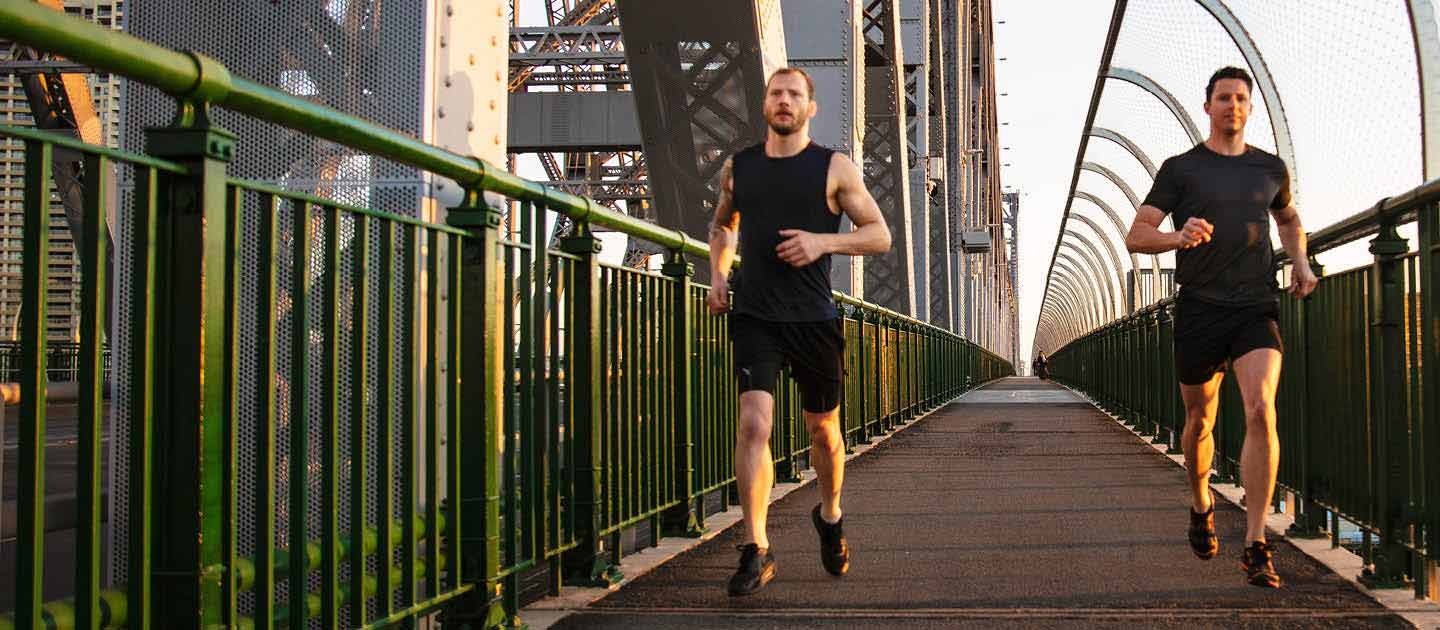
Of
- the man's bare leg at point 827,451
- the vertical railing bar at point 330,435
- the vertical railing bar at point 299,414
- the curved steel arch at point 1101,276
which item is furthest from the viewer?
the curved steel arch at point 1101,276

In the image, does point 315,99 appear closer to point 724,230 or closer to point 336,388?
point 724,230

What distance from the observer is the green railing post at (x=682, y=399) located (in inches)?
217

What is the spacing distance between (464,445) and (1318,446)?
3.28 m

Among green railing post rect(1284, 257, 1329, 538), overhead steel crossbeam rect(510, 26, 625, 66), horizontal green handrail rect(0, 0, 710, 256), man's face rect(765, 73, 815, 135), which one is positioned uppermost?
overhead steel crossbeam rect(510, 26, 625, 66)

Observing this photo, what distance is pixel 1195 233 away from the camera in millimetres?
4461

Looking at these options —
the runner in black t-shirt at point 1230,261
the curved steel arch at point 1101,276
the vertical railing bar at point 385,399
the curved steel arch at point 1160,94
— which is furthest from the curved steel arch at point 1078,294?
the vertical railing bar at point 385,399

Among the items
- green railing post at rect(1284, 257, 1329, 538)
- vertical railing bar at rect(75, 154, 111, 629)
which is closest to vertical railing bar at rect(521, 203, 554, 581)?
vertical railing bar at rect(75, 154, 111, 629)

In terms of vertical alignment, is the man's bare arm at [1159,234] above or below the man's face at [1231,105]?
below

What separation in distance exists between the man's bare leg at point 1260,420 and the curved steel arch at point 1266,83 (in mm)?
10725

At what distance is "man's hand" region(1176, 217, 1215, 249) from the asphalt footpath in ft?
3.36

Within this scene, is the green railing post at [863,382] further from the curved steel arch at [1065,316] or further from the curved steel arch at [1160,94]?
the curved steel arch at [1065,316]

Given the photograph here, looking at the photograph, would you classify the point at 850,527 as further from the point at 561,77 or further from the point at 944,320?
the point at 944,320

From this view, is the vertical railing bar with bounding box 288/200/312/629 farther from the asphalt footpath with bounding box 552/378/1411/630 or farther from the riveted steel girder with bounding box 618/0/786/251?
the riveted steel girder with bounding box 618/0/786/251

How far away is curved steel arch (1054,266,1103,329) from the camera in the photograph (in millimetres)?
65863
